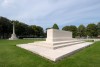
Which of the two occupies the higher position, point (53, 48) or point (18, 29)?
point (18, 29)

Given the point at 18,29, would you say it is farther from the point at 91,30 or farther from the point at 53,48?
the point at 53,48

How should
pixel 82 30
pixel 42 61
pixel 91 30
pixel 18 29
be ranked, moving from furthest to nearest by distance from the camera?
pixel 82 30 < pixel 91 30 < pixel 18 29 < pixel 42 61

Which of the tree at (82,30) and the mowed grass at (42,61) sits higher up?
the tree at (82,30)

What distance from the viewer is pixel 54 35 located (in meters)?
12.4

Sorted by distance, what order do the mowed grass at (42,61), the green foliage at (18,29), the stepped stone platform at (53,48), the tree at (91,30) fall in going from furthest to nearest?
the tree at (91,30) < the green foliage at (18,29) < the stepped stone platform at (53,48) < the mowed grass at (42,61)

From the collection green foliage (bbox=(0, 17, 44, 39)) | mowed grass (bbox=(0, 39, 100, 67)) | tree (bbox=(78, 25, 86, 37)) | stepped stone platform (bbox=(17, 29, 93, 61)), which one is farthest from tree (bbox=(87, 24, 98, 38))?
mowed grass (bbox=(0, 39, 100, 67))

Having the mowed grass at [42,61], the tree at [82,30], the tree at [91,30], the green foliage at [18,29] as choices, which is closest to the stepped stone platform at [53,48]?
the mowed grass at [42,61]

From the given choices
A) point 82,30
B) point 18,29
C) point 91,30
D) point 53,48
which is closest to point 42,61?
point 53,48

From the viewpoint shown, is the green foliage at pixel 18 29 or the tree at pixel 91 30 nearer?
the green foliage at pixel 18 29

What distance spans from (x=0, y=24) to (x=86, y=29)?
34225 mm

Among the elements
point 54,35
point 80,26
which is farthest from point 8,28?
point 54,35

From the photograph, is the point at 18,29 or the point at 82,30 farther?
the point at 82,30

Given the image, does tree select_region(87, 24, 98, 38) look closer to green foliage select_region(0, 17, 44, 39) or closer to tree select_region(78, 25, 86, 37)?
tree select_region(78, 25, 86, 37)

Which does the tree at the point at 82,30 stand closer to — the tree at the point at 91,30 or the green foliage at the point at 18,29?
the tree at the point at 91,30
